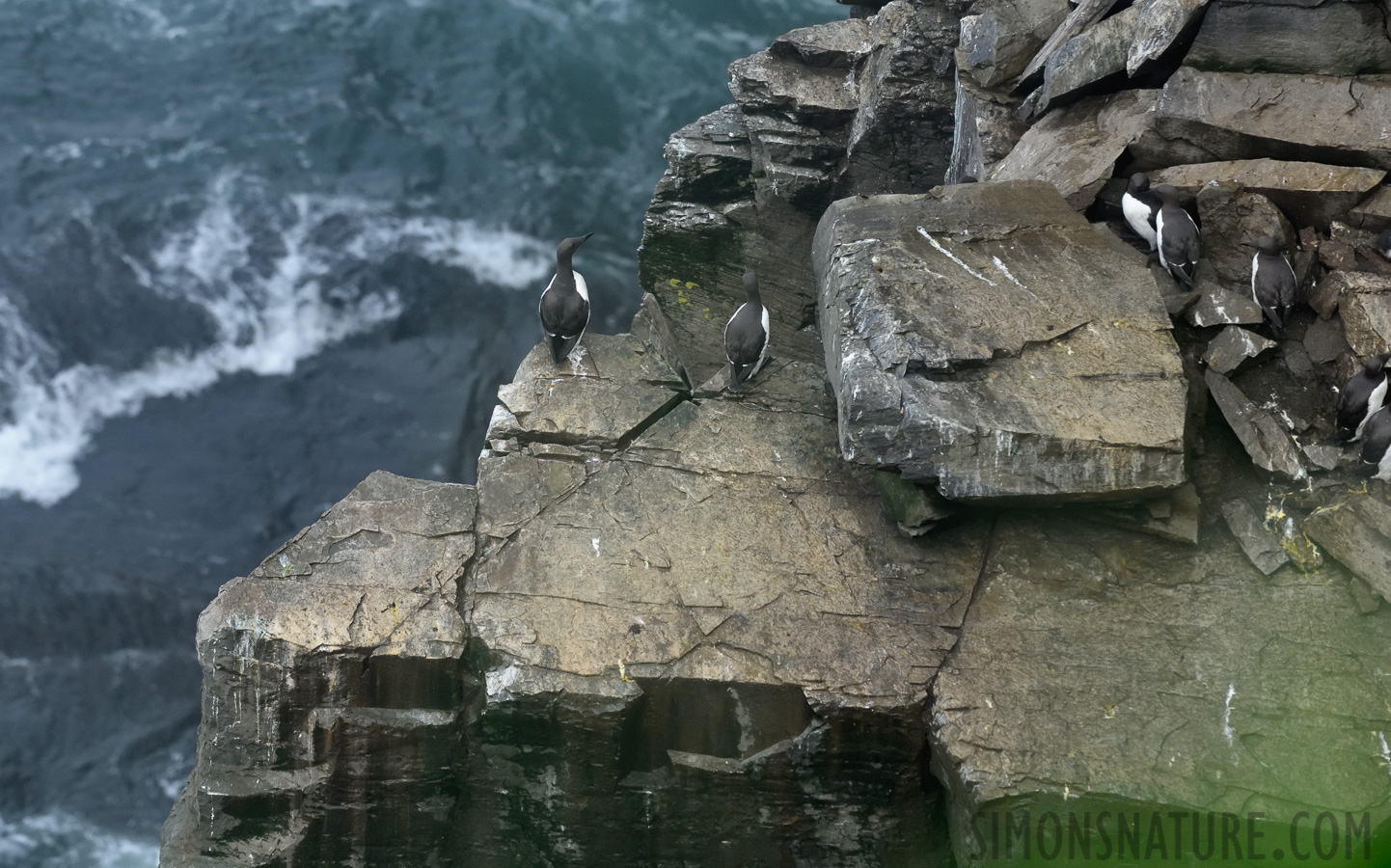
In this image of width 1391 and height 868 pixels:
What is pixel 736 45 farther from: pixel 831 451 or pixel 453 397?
pixel 831 451

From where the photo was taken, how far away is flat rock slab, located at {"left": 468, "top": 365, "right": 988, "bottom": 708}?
6852 mm

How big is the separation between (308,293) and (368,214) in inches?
68.9

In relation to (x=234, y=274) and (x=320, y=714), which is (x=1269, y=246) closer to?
(x=320, y=714)

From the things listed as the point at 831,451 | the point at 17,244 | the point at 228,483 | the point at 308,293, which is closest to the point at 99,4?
the point at 17,244

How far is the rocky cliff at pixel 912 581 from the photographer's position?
21.7 feet

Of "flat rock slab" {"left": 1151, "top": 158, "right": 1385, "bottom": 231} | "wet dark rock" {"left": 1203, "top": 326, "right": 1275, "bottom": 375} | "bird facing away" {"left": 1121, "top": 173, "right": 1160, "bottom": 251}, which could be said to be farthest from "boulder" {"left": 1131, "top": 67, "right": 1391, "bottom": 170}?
"wet dark rock" {"left": 1203, "top": 326, "right": 1275, "bottom": 375}

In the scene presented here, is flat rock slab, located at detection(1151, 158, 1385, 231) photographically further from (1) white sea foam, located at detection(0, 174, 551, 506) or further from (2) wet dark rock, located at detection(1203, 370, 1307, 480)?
(1) white sea foam, located at detection(0, 174, 551, 506)

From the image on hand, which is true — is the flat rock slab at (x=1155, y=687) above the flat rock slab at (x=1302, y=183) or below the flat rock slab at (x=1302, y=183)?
below

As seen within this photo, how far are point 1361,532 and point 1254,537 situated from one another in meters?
0.58

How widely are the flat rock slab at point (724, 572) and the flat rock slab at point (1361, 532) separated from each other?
2.02 meters

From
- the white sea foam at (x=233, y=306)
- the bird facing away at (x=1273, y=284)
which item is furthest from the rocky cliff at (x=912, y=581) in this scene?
the white sea foam at (x=233, y=306)

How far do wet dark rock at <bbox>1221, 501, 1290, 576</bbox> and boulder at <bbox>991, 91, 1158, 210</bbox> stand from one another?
283 cm

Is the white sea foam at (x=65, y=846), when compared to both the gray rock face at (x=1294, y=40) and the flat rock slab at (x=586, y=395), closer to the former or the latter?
the flat rock slab at (x=586, y=395)

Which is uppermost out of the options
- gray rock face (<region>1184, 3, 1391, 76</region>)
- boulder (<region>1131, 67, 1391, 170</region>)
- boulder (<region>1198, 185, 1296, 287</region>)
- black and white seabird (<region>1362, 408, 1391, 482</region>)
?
gray rock face (<region>1184, 3, 1391, 76</region>)
